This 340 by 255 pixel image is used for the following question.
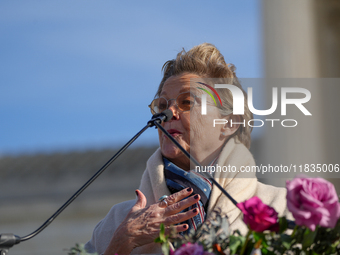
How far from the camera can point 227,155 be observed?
2193 mm

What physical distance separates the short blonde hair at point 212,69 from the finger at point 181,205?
0.66m

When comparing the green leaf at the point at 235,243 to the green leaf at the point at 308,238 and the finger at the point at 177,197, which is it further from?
the finger at the point at 177,197

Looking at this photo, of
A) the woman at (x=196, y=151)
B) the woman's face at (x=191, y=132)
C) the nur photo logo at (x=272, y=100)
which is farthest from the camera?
the nur photo logo at (x=272, y=100)

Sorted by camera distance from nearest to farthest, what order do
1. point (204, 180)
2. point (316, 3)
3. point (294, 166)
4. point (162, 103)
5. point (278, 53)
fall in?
point (204, 180)
point (162, 103)
point (294, 166)
point (278, 53)
point (316, 3)

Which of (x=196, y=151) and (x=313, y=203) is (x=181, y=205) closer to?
(x=196, y=151)

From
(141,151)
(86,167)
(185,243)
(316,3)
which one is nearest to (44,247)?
(86,167)

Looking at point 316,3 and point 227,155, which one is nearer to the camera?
point 227,155

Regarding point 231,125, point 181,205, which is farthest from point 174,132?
point 181,205

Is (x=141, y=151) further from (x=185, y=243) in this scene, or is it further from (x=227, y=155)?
(x=185, y=243)

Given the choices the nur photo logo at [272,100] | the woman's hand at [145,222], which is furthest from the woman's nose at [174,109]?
the woman's hand at [145,222]

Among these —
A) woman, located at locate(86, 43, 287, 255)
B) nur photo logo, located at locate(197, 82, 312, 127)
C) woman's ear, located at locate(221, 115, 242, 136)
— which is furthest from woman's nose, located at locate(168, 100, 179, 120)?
woman's ear, located at locate(221, 115, 242, 136)

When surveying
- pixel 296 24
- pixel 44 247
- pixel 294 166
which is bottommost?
pixel 44 247

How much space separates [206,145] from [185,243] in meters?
1.41

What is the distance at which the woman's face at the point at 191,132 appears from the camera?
7.25ft
